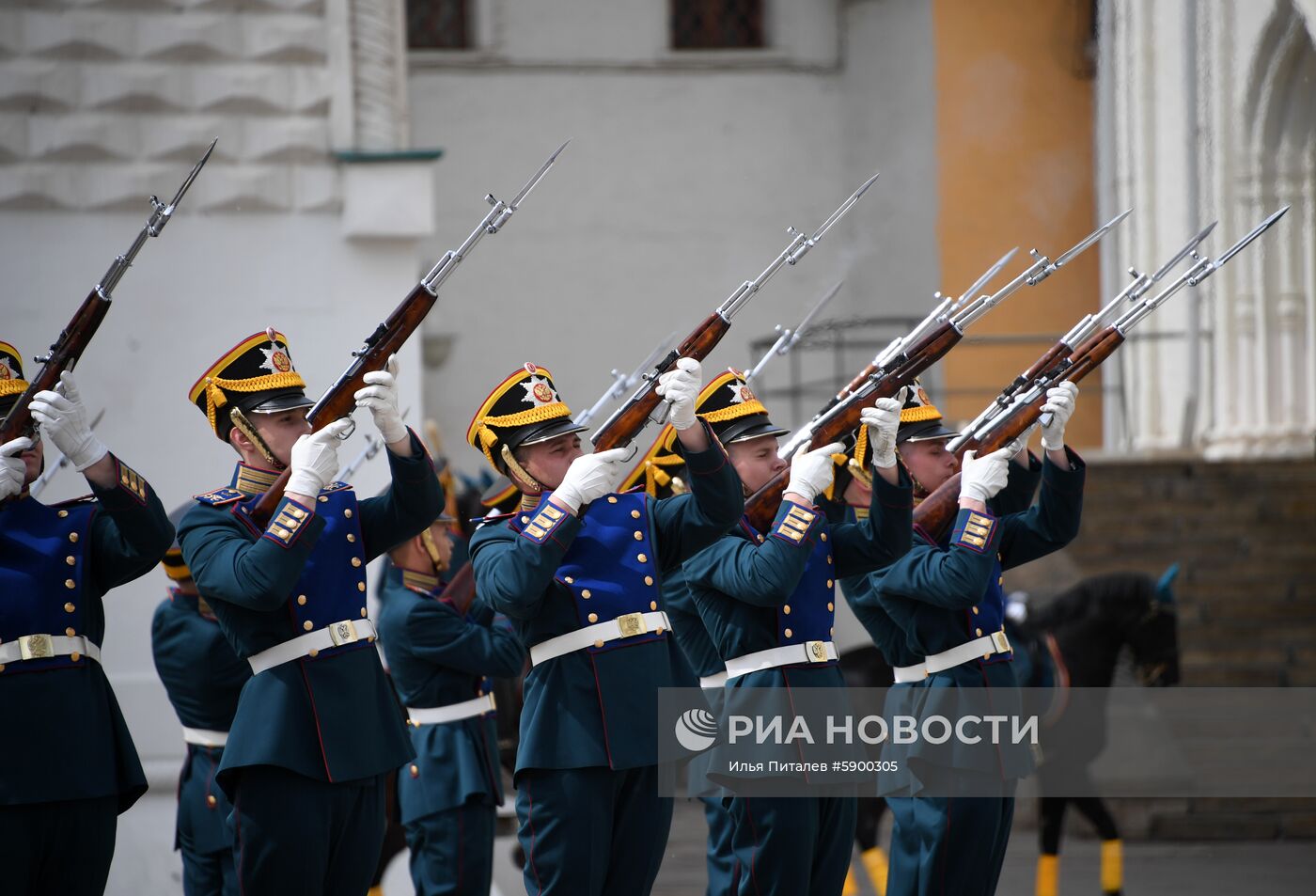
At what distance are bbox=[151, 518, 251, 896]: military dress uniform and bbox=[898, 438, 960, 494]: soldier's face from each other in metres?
2.32

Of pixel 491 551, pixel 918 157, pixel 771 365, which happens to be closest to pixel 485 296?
pixel 771 365

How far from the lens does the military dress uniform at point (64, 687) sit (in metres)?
4.41

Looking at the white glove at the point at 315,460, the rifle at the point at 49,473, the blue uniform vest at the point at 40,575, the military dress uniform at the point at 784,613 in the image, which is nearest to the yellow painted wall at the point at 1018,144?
the rifle at the point at 49,473

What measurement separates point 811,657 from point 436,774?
1.61 metres

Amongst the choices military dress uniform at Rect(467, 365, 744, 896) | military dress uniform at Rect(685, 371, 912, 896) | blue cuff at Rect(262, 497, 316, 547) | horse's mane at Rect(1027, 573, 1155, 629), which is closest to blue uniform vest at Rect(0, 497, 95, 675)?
blue cuff at Rect(262, 497, 316, 547)

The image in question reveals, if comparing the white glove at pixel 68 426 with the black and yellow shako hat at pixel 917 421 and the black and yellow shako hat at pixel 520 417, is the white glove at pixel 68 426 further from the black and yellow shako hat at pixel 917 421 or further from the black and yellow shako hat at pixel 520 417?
the black and yellow shako hat at pixel 917 421

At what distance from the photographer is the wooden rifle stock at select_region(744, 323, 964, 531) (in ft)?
17.7

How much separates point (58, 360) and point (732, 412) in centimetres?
198

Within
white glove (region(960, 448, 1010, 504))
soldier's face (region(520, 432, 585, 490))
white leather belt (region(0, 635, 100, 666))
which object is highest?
soldier's face (region(520, 432, 585, 490))

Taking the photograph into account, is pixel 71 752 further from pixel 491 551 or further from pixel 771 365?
pixel 771 365

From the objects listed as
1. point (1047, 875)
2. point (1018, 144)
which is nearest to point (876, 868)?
point (1047, 875)

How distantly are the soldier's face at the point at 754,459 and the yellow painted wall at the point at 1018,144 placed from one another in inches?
384

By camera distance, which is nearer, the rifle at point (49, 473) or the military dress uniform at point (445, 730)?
the rifle at point (49, 473)

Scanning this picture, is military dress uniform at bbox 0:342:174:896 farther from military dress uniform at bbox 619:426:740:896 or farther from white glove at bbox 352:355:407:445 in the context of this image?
military dress uniform at bbox 619:426:740:896
